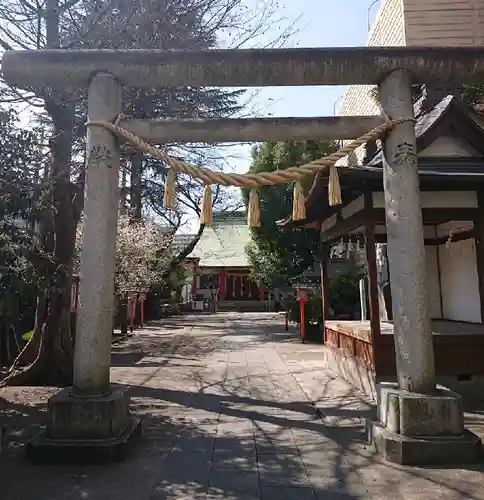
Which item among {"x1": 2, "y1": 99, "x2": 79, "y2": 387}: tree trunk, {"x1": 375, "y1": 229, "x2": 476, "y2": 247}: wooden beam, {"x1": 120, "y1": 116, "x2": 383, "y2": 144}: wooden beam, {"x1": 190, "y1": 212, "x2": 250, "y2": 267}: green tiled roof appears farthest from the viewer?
{"x1": 190, "y1": 212, "x2": 250, "y2": 267}: green tiled roof

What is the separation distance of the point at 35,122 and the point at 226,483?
8146 millimetres

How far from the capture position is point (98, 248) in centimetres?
498

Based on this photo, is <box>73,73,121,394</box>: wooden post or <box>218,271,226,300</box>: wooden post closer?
<box>73,73,121,394</box>: wooden post

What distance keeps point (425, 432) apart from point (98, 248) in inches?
152

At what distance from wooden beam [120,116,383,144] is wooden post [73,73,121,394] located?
0.37 m

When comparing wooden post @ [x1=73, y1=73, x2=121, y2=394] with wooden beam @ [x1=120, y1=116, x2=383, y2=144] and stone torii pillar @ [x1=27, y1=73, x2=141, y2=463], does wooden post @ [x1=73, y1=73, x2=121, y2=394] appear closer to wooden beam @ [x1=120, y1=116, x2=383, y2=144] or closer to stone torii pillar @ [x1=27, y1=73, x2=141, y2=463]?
stone torii pillar @ [x1=27, y1=73, x2=141, y2=463]

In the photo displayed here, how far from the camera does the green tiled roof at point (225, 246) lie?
111 ft

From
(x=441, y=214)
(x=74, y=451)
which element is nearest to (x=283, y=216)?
(x=441, y=214)

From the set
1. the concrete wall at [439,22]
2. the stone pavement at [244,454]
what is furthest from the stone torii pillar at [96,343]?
the concrete wall at [439,22]

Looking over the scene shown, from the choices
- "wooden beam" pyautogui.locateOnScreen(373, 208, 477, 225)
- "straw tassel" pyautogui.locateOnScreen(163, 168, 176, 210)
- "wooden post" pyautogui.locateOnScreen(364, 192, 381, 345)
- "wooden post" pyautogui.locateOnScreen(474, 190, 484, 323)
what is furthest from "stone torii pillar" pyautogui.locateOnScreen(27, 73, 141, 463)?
"wooden post" pyautogui.locateOnScreen(474, 190, 484, 323)

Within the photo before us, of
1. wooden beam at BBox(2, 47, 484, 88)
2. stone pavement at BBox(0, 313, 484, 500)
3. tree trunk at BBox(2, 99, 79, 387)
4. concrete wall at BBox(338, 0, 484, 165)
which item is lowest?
stone pavement at BBox(0, 313, 484, 500)

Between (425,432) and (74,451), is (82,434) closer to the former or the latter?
(74,451)

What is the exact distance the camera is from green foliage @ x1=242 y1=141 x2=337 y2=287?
20.1 metres

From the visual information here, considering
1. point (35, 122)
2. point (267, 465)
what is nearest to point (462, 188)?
point (267, 465)
